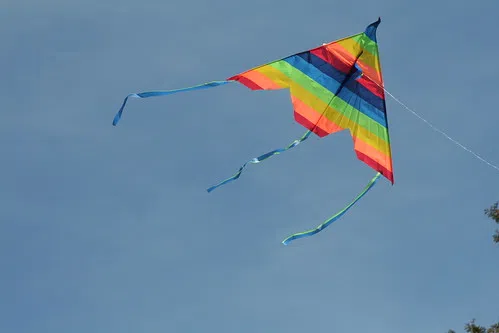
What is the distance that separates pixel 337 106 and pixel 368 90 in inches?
18.4

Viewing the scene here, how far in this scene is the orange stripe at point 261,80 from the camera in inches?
426

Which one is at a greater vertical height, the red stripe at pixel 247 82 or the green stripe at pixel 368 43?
the green stripe at pixel 368 43

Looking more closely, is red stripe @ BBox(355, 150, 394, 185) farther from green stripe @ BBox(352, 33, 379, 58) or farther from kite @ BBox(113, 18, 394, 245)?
green stripe @ BBox(352, 33, 379, 58)

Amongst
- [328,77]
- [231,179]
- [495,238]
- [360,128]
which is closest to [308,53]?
[328,77]

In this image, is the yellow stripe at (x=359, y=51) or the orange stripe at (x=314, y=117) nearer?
the yellow stripe at (x=359, y=51)

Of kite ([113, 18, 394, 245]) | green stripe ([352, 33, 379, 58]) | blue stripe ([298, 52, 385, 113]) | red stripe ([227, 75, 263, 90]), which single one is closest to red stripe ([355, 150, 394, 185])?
kite ([113, 18, 394, 245])

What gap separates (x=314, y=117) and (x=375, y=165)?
989mm

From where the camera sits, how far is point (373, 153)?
10.9 m

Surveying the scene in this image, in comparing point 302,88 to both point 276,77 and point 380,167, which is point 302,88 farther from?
point 380,167

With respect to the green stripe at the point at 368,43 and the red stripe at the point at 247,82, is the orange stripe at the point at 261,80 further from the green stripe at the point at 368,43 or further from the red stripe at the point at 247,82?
the green stripe at the point at 368,43

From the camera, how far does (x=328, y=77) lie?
A: 1127 cm

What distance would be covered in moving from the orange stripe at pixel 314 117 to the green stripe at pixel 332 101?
0.11 meters

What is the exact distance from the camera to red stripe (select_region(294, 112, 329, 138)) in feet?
36.2

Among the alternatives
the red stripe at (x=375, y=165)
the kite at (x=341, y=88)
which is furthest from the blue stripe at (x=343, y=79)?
the red stripe at (x=375, y=165)
